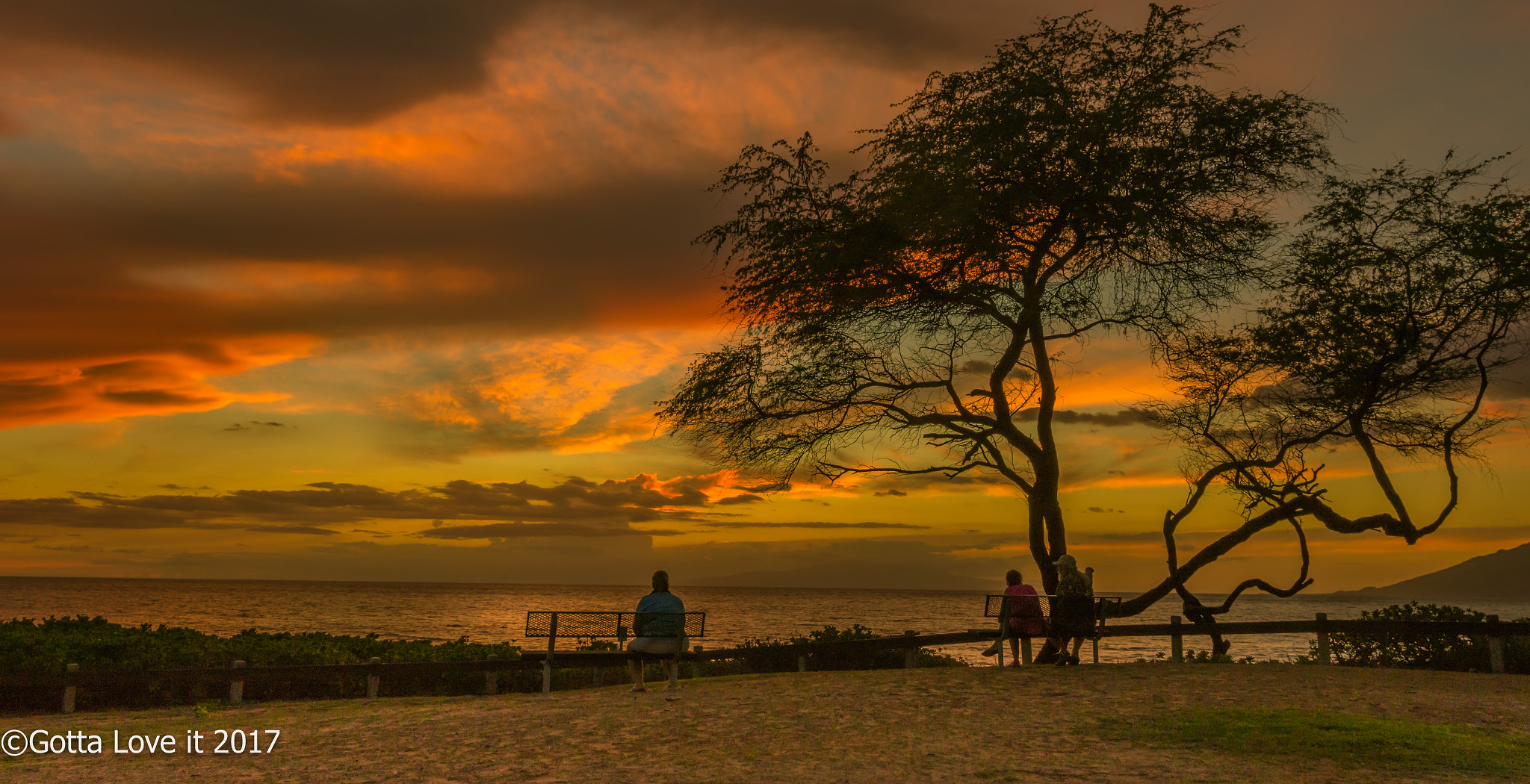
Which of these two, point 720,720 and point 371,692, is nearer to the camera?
point 720,720

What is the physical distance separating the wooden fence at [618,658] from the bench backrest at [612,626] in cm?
35

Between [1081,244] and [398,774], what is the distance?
15128mm

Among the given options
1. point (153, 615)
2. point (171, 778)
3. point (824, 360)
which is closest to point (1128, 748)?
point (171, 778)

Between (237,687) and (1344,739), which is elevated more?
(1344,739)

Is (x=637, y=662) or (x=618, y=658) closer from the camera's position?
(x=637, y=662)

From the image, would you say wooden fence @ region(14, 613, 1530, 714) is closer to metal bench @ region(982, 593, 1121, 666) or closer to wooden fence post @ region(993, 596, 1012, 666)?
metal bench @ region(982, 593, 1121, 666)

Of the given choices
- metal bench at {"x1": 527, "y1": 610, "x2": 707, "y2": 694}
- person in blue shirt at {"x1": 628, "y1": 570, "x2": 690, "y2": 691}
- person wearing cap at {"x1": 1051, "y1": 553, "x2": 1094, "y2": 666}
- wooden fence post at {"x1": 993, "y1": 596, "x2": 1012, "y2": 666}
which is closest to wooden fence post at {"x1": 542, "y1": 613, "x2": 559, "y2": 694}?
metal bench at {"x1": 527, "y1": 610, "x2": 707, "y2": 694}

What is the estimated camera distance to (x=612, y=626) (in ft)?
52.2

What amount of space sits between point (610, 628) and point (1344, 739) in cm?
Result: 1028

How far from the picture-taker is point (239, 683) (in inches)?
601

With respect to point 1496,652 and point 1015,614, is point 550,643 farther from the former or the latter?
point 1496,652

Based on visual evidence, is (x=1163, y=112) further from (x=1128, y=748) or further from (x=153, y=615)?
(x=153, y=615)

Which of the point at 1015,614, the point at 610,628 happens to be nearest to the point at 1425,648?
the point at 1015,614

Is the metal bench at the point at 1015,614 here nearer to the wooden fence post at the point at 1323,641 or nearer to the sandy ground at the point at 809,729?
the sandy ground at the point at 809,729
